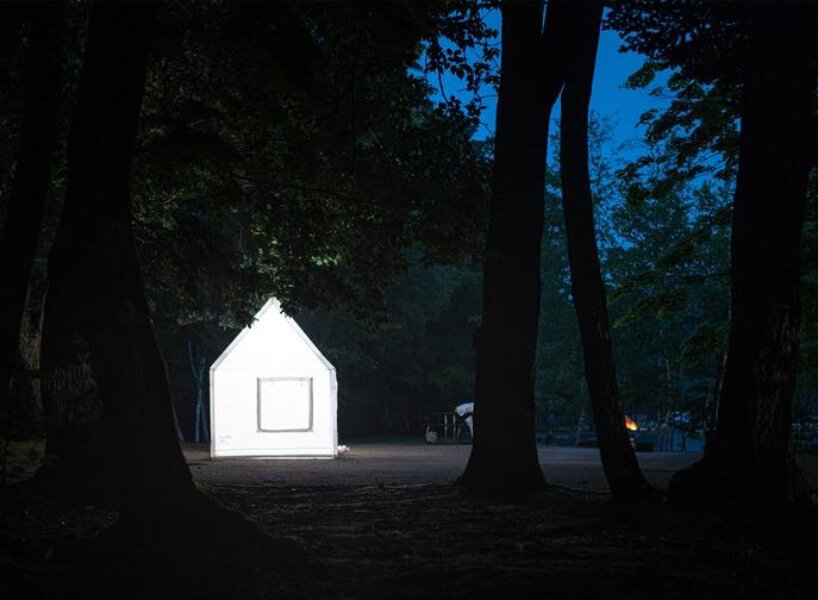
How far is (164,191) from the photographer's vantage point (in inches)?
527

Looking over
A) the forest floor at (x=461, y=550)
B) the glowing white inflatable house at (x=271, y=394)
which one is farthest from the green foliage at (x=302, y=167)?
the glowing white inflatable house at (x=271, y=394)

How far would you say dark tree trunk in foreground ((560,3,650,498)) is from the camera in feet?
31.8

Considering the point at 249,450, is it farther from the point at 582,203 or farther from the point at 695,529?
the point at 695,529

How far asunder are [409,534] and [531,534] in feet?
3.44

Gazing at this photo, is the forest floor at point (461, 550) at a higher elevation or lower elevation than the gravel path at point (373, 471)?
higher

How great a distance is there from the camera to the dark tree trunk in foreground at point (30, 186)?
6.30 m

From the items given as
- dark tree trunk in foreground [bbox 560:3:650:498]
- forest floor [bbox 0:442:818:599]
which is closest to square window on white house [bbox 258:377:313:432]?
forest floor [bbox 0:442:818:599]

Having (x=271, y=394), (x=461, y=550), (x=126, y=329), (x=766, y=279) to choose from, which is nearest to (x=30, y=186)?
(x=126, y=329)

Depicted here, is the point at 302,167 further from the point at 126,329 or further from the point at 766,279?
the point at 766,279

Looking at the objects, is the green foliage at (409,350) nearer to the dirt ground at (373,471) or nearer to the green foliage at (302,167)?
the dirt ground at (373,471)

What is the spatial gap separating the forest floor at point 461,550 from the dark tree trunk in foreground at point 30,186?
131 cm

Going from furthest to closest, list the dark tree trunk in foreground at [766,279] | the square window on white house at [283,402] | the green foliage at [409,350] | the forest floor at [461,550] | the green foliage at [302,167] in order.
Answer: the green foliage at [409,350], the square window on white house at [283,402], the green foliage at [302,167], the dark tree trunk in foreground at [766,279], the forest floor at [461,550]

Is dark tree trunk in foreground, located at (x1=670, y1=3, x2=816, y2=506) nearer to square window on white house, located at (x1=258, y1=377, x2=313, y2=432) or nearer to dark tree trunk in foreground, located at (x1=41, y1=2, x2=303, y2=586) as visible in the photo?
dark tree trunk in foreground, located at (x1=41, y1=2, x2=303, y2=586)

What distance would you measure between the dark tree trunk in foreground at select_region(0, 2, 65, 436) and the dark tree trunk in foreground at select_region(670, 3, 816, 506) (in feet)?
20.8
